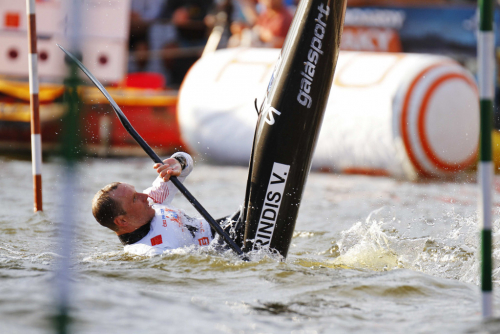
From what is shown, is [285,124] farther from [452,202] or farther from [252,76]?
[252,76]

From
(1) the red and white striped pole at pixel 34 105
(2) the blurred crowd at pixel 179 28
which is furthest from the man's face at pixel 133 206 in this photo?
(2) the blurred crowd at pixel 179 28

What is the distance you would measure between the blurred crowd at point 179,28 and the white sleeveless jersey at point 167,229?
6401mm

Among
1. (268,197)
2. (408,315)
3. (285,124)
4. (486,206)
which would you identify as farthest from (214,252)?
(486,206)

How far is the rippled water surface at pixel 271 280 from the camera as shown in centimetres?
259

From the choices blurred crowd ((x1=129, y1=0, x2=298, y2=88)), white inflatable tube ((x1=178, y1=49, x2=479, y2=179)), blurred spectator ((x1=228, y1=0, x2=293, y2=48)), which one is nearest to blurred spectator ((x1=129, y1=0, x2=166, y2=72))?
blurred crowd ((x1=129, y1=0, x2=298, y2=88))

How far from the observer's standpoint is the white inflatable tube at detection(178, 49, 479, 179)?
24.3 feet

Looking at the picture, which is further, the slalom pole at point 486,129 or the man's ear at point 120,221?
the man's ear at point 120,221

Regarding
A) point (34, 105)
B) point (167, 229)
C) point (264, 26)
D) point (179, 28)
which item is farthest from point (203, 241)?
point (179, 28)

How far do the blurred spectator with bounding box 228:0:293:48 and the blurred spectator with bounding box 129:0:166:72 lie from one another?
1332 mm

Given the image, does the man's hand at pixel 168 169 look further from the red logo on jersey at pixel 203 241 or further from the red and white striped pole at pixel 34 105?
the red and white striped pole at pixel 34 105

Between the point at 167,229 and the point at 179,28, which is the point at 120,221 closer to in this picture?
the point at 167,229

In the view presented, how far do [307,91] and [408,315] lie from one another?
1.40 m

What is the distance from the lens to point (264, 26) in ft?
32.0

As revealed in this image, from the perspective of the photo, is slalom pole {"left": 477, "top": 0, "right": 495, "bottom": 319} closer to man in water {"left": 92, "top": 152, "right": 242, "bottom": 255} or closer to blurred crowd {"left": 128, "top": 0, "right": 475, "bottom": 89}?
man in water {"left": 92, "top": 152, "right": 242, "bottom": 255}
